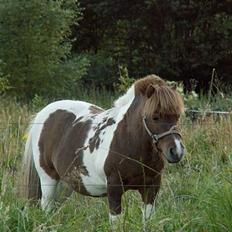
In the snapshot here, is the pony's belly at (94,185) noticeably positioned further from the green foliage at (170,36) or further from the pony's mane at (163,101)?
the green foliage at (170,36)

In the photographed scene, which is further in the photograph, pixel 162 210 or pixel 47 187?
pixel 47 187

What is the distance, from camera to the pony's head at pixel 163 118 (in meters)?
4.88

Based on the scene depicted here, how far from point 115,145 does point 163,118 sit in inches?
23.4

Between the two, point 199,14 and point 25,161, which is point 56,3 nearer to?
point 199,14

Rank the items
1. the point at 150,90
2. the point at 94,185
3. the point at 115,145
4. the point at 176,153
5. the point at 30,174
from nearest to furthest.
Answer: the point at 176,153, the point at 150,90, the point at 115,145, the point at 94,185, the point at 30,174

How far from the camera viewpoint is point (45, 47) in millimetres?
17281

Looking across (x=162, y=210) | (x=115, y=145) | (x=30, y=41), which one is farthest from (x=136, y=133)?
(x=30, y=41)

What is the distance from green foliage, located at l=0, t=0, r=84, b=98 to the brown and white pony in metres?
10.3

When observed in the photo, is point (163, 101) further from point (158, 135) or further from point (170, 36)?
point (170, 36)

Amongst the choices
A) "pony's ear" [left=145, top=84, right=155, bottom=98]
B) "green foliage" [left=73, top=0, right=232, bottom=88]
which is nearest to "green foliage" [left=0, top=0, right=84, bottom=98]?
"green foliage" [left=73, top=0, right=232, bottom=88]

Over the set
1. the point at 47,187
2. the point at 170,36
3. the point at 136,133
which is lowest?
the point at 47,187

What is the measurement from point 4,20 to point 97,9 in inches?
359

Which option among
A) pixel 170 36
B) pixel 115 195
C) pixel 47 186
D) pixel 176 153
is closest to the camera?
pixel 176 153

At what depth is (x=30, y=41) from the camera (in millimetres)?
16984
